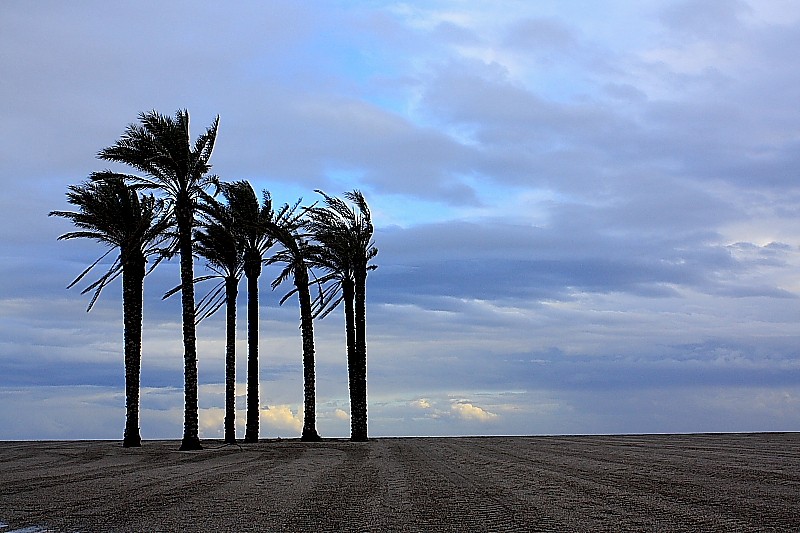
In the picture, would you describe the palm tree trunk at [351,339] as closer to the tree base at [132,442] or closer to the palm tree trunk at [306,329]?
the palm tree trunk at [306,329]

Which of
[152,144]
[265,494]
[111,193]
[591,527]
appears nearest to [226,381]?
[111,193]

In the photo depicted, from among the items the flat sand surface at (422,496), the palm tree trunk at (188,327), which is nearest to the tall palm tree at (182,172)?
the palm tree trunk at (188,327)

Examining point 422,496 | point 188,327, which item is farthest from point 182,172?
point 422,496

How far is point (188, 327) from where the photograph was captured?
32.3 meters

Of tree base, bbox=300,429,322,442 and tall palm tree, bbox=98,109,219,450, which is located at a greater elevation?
tall palm tree, bbox=98,109,219,450

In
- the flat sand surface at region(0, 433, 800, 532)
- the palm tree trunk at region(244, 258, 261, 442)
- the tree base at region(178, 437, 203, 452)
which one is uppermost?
the palm tree trunk at region(244, 258, 261, 442)

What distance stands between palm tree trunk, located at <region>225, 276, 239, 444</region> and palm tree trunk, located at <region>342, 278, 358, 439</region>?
526 cm

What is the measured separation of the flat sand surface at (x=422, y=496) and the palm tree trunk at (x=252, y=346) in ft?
57.4

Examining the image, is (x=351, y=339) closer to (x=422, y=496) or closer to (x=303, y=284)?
(x=303, y=284)

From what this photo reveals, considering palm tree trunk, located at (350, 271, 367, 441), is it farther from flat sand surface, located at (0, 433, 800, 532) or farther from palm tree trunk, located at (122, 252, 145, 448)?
flat sand surface, located at (0, 433, 800, 532)

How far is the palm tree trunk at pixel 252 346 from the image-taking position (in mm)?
38469

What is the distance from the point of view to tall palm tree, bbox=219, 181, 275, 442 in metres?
37.8

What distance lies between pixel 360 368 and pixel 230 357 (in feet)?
20.2

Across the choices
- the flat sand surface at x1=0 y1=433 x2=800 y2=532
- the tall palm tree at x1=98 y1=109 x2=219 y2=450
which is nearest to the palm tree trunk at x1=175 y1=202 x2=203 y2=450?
the tall palm tree at x1=98 y1=109 x2=219 y2=450
